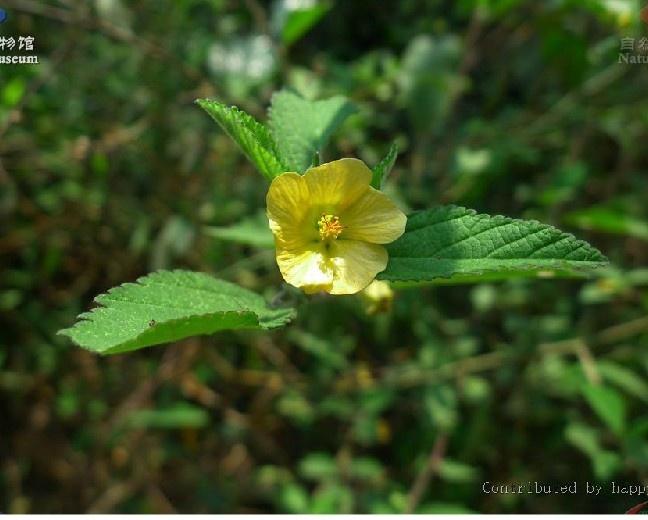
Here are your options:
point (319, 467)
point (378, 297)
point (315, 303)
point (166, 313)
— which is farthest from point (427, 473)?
point (166, 313)

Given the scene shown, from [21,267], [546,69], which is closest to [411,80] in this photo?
[546,69]

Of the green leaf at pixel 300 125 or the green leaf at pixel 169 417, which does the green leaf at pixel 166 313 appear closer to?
the green leaf at pixel 300 125

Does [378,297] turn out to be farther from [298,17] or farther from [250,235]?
[298,17]

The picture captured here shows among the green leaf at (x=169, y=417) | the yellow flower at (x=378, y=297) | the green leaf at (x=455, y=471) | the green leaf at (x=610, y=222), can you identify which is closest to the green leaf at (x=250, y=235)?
the yellow flower at (x=378, y=297)

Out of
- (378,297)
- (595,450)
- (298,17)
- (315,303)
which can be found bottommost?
(595,450)

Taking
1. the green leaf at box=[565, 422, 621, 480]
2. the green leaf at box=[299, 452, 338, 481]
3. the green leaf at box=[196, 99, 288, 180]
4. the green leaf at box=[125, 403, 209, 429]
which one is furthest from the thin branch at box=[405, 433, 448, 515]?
the green leaf at box=[196, 99, 288, 180]

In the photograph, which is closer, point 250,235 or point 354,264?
point 354,264

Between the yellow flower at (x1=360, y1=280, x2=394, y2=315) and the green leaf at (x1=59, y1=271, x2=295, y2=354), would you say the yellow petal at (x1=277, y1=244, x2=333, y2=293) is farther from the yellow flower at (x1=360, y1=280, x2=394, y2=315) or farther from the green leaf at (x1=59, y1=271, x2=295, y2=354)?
the yellow flower at (x1=360, y1=280, x2=394, y2=315)
